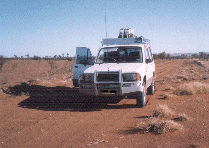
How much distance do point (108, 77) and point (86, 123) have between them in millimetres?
1920

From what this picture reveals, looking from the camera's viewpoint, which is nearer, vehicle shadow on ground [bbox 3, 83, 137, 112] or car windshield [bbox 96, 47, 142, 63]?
vehicle shadow on ground [bbox 3, 83, 137, 112]

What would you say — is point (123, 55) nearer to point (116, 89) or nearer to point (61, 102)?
point (116, 89)

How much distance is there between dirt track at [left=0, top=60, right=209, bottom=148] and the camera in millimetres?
4645

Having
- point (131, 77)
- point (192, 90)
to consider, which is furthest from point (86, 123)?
point (192, 90)

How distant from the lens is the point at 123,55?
340 inches

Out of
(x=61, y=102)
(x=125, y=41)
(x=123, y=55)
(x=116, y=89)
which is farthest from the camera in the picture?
(x=125, y=41)

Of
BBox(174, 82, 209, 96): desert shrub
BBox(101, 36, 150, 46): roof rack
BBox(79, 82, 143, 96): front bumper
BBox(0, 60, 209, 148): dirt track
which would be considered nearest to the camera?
BBox(0, 60, 209, 148): dirt track

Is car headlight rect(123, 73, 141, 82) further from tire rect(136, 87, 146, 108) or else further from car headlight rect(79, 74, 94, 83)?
car headlight rect(79, 74, 94, 83)

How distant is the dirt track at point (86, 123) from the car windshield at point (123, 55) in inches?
68.2

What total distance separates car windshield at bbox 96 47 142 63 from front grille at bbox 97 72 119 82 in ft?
4.55

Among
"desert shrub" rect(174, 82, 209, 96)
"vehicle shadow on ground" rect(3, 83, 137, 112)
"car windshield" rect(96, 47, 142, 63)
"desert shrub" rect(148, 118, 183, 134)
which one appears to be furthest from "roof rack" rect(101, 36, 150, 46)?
"desert shrub" rect(148, 118, 183, 134)

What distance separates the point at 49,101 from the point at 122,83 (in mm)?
3521

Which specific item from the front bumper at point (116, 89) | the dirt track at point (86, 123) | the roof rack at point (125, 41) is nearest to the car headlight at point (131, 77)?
the front bumper at point (116, 89)

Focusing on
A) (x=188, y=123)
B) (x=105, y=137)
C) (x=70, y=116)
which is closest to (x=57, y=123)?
(x=70, y=116)
